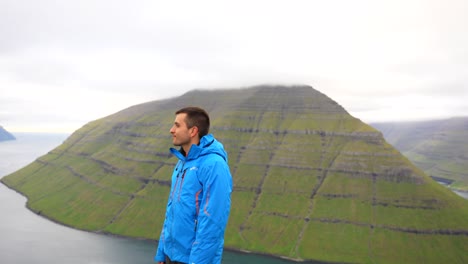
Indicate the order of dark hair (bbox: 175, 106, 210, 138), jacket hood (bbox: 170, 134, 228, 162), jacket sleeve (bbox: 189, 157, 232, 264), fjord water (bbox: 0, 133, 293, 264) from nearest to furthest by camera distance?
jacket sleeve (bbox: 189, 157, 232, 264) → jacket hood (bbox: 170, 134, 228, 162) → dark hair (bbox: 175, 106, 210, 138) → fjord water (bbox: 0, 133, 293, 264)

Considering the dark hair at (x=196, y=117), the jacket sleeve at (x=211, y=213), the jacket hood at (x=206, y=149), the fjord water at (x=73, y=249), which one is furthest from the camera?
the fjord water at (x=73, y=249)

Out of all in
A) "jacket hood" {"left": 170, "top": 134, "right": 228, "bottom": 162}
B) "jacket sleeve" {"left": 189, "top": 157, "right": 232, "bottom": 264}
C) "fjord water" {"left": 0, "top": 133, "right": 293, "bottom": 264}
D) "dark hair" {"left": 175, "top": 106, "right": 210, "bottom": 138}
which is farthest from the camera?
"fjord water" {"left": 0, "top": 133, "right": 293, "bottom": 264}

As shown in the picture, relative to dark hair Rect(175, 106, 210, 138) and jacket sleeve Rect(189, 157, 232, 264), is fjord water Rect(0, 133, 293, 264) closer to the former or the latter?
dark hair Rect(175, 106, 210, 138)

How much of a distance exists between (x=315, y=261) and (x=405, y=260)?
41.5 metres

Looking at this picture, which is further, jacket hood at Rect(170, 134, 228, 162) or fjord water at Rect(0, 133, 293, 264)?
fjord water at Rect(0, 133, 293, 264)

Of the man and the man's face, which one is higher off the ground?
the man's face

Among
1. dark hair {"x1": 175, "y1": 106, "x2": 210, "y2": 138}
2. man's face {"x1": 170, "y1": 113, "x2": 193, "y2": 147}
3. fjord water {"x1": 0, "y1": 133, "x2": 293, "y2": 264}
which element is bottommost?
fjord water {"x1": 0, "y1": 133, "x2": 293, "y2": 264}

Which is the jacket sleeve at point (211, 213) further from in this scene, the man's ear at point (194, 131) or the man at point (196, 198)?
the man's ear at point (194, 131)

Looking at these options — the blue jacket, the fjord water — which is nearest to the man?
the blue jacket

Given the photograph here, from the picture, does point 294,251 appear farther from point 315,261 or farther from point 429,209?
point 429,209

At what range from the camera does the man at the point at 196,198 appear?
817cm

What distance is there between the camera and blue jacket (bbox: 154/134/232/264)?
8164 millimetres

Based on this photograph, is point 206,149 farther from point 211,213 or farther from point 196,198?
point 211,213

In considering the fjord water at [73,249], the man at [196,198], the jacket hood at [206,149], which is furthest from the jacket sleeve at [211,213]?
the fjord water at [73,249]
